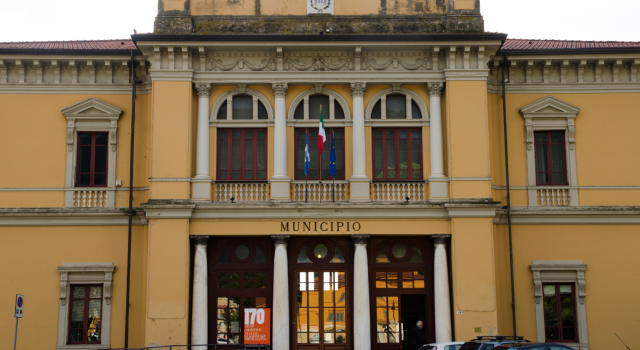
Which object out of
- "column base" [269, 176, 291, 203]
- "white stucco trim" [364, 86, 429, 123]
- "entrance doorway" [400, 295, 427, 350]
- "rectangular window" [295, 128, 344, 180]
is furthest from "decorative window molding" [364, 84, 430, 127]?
"entrance doorway" [400, 295, 427, 350]

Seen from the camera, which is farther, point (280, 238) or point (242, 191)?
point (242, 191)

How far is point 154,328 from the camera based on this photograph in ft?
67.2

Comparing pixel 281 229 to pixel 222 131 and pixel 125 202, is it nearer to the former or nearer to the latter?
pixel 222 131

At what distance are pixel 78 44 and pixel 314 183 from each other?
36.7 ft

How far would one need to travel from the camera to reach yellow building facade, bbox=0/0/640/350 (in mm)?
21297

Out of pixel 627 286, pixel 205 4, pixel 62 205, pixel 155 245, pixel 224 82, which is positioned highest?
pixel 205 4

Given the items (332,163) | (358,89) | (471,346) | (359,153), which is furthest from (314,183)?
(471,346)

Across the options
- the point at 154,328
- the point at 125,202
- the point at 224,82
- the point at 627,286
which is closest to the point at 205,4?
the point at 224,82

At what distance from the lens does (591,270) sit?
22.2 m

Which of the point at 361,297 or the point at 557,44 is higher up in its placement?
the point at 557,44

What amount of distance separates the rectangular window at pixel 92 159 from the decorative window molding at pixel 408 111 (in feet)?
30.8

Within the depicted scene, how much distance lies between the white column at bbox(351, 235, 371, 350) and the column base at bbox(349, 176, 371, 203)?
49.6 inches

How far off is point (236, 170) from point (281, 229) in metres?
2.67

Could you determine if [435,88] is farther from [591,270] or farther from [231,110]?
[591,270]
